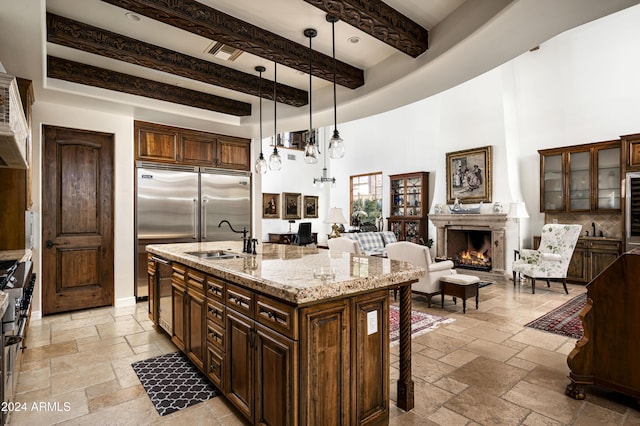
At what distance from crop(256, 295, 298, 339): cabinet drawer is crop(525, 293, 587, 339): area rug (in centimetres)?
358

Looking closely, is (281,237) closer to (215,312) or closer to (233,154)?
(233,154)

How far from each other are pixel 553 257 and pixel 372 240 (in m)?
Answer: 3.80

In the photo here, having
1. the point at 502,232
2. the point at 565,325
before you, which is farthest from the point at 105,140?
the point at 502,232

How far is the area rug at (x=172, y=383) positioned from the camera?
96.0 inches

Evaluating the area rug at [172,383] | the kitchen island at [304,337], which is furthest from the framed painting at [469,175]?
the area rug at [172,383]

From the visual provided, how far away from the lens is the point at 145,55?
3471 mm

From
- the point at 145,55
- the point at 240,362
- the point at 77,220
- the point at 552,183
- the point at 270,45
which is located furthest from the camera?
the point at 552,183

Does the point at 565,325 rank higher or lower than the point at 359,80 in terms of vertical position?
lower

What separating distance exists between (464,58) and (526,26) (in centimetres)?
62

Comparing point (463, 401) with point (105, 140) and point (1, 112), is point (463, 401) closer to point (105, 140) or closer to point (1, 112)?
point (1, 112)

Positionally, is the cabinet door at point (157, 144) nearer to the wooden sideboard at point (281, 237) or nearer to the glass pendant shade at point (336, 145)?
the glass pendant shade at point (336, 145)

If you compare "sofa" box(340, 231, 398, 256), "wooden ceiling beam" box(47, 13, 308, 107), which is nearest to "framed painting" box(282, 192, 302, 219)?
"sofa" box(340, 231, 398, 256)

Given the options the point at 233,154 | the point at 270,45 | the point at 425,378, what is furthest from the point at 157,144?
the point at 425,378

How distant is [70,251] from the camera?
4586 mm
